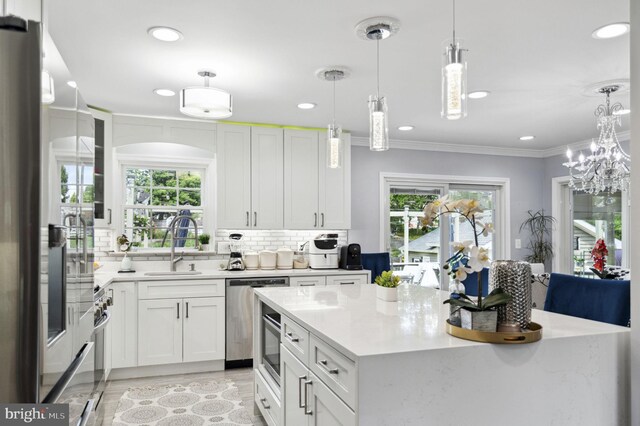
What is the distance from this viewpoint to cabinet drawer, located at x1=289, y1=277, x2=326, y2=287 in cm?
456

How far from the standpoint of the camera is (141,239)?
4.79 meters

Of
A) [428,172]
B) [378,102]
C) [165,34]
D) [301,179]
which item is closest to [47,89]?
[378,102]

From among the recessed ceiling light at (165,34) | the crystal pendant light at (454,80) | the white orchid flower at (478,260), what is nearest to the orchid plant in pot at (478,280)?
the white orchid flower at (478,260)

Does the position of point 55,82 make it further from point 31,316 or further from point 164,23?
point 164,23

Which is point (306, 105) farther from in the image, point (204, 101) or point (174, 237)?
point (174, 237)

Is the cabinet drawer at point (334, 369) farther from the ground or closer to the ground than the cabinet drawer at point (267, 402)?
farther from the ground

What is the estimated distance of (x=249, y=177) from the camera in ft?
15.9

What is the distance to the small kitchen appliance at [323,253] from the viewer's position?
16.0 feet

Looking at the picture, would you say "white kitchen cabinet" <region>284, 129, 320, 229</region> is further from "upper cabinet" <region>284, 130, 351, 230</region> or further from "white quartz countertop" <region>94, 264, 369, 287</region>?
"white quartz countertop" <region>94, 264, 369, 287</region>

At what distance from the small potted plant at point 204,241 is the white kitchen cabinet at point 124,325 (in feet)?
3.09

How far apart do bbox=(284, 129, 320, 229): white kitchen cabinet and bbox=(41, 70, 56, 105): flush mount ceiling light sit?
389 cm

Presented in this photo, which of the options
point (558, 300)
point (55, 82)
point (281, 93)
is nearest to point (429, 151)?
point (281, 93)

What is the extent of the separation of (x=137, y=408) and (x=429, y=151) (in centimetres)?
440

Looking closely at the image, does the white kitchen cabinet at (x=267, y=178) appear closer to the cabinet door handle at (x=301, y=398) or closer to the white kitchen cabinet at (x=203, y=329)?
the white kitchen cabinet at (x=203, y=329)
